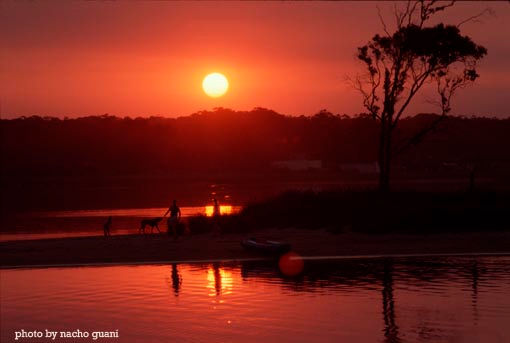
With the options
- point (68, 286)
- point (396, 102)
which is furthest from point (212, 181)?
point (68, 286)

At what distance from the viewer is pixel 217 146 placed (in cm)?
14900

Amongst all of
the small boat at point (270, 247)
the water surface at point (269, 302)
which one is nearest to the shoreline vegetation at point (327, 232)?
the small boat at point (270, 247)

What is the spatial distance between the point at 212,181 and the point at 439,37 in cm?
8643

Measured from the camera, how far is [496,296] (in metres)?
20.5

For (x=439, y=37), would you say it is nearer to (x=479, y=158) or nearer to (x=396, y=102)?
(x=396, y=102)

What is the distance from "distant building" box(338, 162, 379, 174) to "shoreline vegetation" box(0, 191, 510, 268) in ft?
303

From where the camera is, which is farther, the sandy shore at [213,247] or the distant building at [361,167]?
the distant building at [361,167]

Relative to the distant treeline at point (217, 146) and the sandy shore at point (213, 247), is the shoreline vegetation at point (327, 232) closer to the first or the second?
the sandy shore at point (213, 247)

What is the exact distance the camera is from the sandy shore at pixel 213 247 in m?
29.7

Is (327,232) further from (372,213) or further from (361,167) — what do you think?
(361,167)

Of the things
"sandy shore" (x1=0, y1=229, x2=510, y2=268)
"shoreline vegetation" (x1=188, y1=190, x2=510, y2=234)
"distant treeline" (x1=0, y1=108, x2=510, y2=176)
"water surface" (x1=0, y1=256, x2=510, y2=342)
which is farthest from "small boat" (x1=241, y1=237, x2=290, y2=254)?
"distant treeline" (x1=0, y1=108, x2=510, y2=176)

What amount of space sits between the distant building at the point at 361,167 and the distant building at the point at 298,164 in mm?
5213

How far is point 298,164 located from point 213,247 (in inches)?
4281

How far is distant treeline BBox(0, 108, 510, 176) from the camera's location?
132625 millimetres
